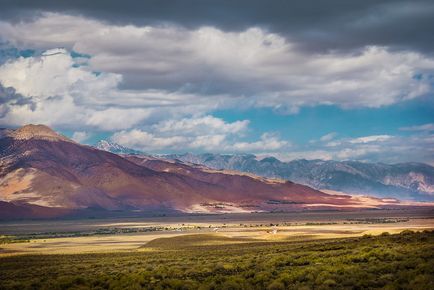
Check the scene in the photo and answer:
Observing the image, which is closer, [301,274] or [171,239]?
[301,274]

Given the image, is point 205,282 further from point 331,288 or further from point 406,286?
point 406,286

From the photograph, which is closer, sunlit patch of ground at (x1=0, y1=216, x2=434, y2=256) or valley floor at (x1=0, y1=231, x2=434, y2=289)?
valley floor at (x1=0, y1=231, x2=434, y2=289)

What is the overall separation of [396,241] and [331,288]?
19.7 meters

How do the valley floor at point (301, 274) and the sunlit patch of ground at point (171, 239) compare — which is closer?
the valley floor at point (301, 274)

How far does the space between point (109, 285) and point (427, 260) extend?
18407 millimetres

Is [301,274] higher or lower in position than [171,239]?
higher

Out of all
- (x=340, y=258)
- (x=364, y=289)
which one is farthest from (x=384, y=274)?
(x=340, y=258)

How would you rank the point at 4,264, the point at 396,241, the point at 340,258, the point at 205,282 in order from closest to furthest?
the point at 205,282 < the point at 340,258 < the point at 396,241 < the point at 4,264

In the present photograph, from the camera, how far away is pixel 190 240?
93.5 meters

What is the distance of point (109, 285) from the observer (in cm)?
3616

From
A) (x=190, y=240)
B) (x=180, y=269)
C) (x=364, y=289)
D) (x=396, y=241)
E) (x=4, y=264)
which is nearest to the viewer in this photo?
(x=364, y=289)

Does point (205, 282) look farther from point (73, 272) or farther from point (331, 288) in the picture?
point (73, 272)

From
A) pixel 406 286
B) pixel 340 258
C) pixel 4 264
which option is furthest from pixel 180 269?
pixel 4 264

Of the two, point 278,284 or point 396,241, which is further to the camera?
point 396,241
